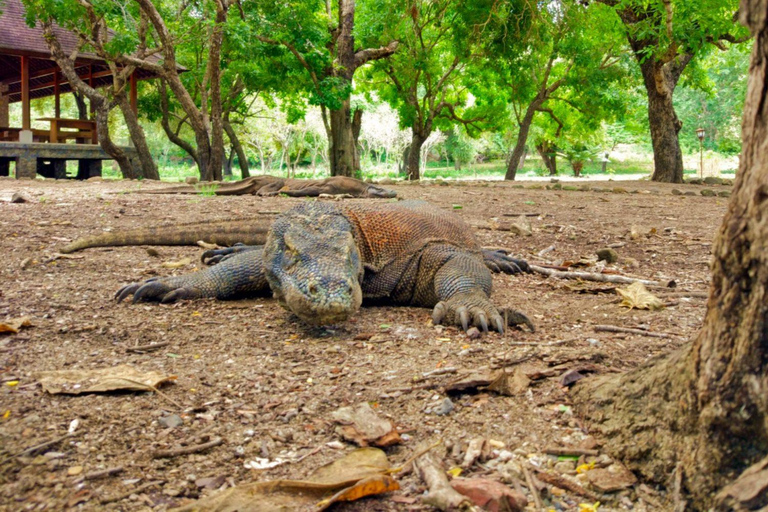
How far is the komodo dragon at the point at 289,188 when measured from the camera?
8977mm

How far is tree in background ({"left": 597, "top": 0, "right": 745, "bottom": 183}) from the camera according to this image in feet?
32.5

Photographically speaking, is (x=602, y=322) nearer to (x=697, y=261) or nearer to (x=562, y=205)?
(x=697, y=261)

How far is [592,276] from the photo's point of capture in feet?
13.5

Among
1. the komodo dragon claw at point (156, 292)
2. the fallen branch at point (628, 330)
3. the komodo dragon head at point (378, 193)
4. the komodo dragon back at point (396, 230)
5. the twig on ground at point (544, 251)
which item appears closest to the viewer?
the fallen branch at point (628, 330)

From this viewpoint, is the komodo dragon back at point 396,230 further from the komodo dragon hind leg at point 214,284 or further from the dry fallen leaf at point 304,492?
the dry fallen leaf at point 304,492

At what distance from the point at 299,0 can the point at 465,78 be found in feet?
28.3

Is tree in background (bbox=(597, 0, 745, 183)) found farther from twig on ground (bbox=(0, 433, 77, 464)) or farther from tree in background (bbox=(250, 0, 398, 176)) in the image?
twig on ground (bbox=(0, 433, 77, 464))

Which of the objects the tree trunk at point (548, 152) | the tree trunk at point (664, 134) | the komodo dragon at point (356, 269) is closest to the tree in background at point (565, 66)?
the tree trunk at point (664, 134)

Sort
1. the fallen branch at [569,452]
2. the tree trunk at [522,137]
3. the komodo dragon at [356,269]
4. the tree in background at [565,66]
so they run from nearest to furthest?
the fallen branch at [569,452] < the komodo dragon at [356,269] < the tree in background at [565,66] < the tree trunk at [522,137]

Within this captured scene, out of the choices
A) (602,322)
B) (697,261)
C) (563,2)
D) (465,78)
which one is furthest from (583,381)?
(465,78)

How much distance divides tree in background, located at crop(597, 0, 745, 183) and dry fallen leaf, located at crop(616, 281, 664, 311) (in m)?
7.43

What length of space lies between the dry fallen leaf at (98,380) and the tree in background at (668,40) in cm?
942

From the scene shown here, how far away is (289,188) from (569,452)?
798 cm

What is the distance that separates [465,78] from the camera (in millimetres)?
21484
